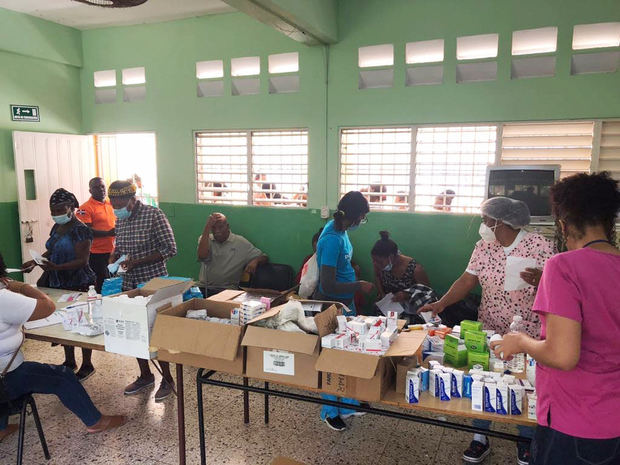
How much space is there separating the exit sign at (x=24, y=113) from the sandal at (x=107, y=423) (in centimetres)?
421

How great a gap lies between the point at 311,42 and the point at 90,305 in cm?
331

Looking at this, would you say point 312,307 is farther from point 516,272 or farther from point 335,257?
point 516,272

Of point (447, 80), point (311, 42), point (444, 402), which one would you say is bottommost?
point (444, 402)

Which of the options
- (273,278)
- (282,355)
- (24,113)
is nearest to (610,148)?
(273,278)

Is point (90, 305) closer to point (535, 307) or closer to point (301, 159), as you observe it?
point (535, 307)

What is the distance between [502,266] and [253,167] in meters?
3.50

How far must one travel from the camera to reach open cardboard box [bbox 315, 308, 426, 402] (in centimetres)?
184

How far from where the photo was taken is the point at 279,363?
204cm

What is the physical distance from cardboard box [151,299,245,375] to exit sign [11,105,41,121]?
457 cm

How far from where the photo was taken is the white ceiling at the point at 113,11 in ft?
16.5

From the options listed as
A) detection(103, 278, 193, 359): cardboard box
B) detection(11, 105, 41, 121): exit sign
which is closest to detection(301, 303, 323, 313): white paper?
detection(103, 278, 193, 359): cardboard box

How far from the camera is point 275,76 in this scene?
203 inches

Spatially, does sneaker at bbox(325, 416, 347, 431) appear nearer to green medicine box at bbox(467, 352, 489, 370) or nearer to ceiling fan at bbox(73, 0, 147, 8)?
green medicine box at bbox(467, 352, 489, 370)

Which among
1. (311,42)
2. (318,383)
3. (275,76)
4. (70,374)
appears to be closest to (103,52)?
(275,76)
